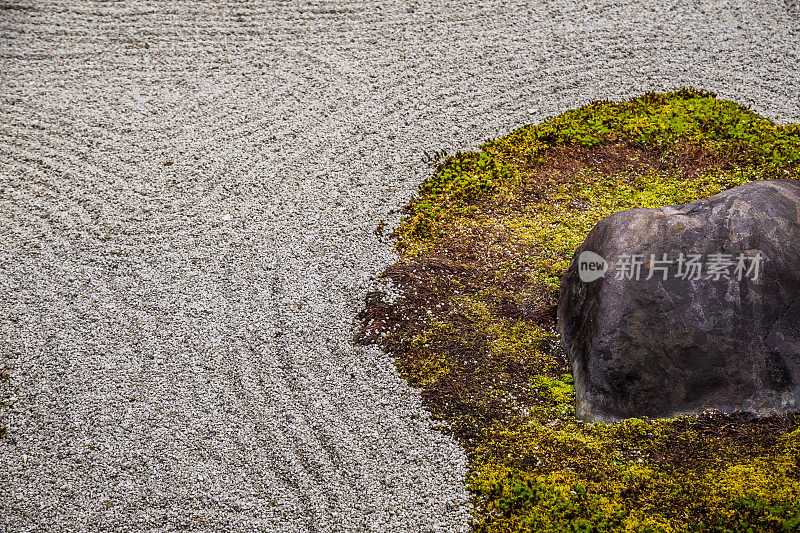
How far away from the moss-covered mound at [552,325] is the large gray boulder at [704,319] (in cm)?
19

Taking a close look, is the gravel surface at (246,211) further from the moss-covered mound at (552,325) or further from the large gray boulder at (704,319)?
the large gray boulder at (704,319)

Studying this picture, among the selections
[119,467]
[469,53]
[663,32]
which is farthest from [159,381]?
[663,32]

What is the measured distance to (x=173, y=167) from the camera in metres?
7.16

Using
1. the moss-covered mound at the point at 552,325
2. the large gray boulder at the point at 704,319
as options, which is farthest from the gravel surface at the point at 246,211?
the large gray boulder at the point at 704,319

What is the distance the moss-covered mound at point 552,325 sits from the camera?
13.7ft

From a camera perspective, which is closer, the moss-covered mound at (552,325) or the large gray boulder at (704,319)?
the moss-covered mound at (552,325)

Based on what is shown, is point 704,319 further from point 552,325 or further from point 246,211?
point 246,211

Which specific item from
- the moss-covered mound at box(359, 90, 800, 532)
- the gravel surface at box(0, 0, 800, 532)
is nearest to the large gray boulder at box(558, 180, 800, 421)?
the moss-covered mound at box(359, 90, 800, 532)

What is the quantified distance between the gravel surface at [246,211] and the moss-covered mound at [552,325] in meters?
0.29

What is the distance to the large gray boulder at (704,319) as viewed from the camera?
446 cm

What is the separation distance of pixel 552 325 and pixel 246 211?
3.28 m

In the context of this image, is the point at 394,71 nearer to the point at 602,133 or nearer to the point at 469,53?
the point at 469,53

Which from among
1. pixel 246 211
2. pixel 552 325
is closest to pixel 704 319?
pixel 552 325

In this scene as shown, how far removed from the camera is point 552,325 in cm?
544
